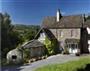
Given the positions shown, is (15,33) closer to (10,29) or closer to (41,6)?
(10,29)

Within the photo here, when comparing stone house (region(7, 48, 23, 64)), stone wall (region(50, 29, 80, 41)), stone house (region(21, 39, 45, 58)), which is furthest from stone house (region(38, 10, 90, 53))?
stone house (region(7, 48, 23, 64))

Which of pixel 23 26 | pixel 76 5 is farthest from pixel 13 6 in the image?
pixel 76 5

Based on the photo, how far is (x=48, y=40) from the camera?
1288cm

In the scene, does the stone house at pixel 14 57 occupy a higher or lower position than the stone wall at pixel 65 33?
lower

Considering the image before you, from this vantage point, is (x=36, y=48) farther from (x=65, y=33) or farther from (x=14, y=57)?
(x=14, y=57)

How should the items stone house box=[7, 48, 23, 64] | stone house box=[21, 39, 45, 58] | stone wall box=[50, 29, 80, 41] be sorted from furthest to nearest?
stone wall box=[50, 29, 80, 41] → stone house box=[21, 39, 45, 58] → stone house box=[7, 48, 23, 64]

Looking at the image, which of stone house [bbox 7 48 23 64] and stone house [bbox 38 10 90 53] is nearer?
stone house [bbox 7 48 23 64]

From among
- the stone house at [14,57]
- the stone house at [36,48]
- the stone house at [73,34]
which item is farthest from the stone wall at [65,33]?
the stone house at [14,57]

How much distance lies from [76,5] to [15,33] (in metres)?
1.36

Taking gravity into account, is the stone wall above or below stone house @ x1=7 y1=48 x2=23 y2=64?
above

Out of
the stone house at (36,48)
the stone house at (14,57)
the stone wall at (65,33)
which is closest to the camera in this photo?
the stone house at (14,57)

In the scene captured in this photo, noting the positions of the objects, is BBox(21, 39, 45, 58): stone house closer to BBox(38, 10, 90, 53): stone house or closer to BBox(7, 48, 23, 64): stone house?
BBox(38, 10, 90, 53): stone house

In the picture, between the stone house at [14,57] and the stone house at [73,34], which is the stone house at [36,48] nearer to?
the stone house at [73,34]

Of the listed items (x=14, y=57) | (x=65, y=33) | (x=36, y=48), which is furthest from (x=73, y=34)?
(x=14, y=57)
